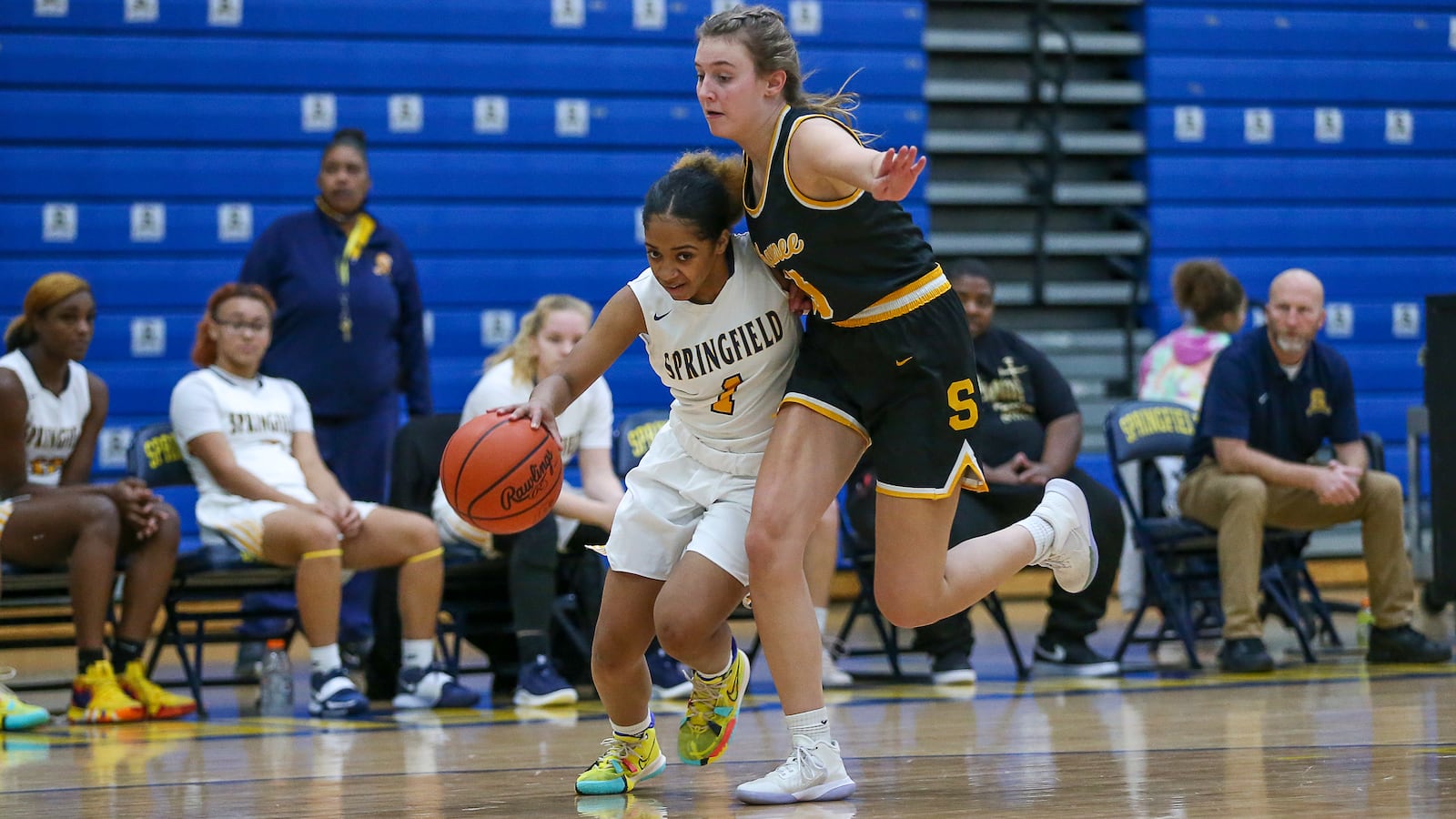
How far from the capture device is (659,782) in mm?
3379

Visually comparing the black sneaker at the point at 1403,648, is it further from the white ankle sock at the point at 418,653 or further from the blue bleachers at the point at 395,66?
the blue bleachers at the point at 395,66

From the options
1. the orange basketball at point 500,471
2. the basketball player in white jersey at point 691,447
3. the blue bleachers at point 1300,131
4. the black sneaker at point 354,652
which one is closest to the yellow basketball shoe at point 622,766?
the basketball player in white jersey at point 691,447

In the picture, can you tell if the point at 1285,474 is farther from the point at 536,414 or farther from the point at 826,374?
the point at 536,414


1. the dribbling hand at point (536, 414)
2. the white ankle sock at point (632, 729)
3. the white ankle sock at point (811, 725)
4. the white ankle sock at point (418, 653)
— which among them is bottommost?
the white ankle sock at point (418, 653)

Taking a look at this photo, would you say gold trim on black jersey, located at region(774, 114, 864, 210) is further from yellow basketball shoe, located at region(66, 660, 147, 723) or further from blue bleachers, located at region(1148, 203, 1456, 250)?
blue bleachers, located at region(1148, 203, 1456, 250)

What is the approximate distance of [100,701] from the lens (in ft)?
15.8

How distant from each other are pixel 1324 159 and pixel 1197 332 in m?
3.14

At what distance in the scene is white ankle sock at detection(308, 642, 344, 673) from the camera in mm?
4934

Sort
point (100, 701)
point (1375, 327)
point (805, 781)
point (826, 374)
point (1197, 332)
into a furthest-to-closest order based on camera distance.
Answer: point (1375, 327) < point (1197, 332) < point (100, 701) < point (826, 374) < point (805, 781)

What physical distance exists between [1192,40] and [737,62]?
687cm

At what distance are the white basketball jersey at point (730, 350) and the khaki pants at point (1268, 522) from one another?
278 centimetres

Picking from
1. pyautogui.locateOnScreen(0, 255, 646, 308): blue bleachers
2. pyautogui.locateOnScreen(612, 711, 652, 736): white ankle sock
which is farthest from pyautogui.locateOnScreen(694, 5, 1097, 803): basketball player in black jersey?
pyautogui.locateOnScreen(0, 255, 646, 308): blue bleachers

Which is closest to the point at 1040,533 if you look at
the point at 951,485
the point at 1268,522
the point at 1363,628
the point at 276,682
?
the point at 951,485

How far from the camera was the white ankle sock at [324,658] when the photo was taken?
16.2ft
